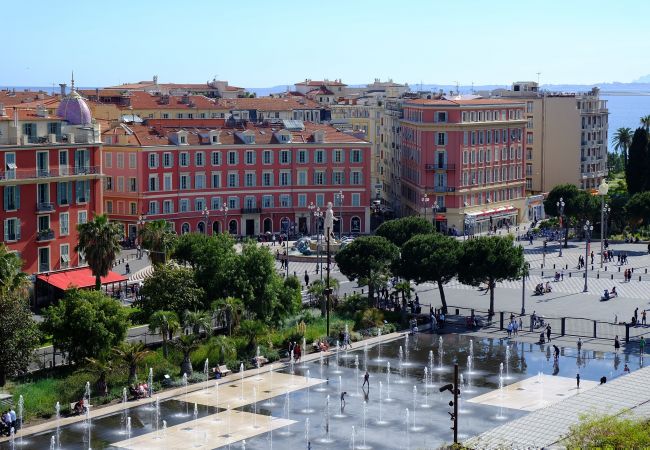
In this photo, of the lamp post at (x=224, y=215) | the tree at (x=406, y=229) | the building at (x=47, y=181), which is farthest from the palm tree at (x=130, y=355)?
the lamp post at (x=224, y=215)

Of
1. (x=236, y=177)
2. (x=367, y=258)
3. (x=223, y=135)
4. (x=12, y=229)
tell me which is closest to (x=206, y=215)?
(x=236, y=177)

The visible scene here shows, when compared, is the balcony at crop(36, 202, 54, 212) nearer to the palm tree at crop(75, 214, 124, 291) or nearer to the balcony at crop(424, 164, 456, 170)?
the palm tree at crop(75, 214, 124, 291)

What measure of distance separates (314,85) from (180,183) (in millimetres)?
74328

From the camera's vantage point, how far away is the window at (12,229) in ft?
236

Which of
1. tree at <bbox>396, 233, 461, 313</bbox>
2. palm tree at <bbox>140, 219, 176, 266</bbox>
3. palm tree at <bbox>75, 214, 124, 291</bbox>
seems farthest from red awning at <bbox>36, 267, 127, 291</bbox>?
tree at <bbox>396, 233, 461, 313</bbox>

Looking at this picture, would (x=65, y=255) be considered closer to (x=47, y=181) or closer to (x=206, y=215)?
(x=47, y=181)

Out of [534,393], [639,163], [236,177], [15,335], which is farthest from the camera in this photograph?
[639,163]

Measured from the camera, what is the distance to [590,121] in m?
135

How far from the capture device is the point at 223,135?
350 ft

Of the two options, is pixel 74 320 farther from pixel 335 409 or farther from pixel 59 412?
pixel 335 409

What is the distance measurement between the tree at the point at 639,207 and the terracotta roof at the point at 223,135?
2374cm

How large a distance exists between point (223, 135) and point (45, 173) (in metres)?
34.4

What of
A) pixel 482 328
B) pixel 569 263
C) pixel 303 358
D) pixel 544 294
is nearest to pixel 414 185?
pixel 569 263

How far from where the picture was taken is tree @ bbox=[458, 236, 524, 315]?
70.8m
